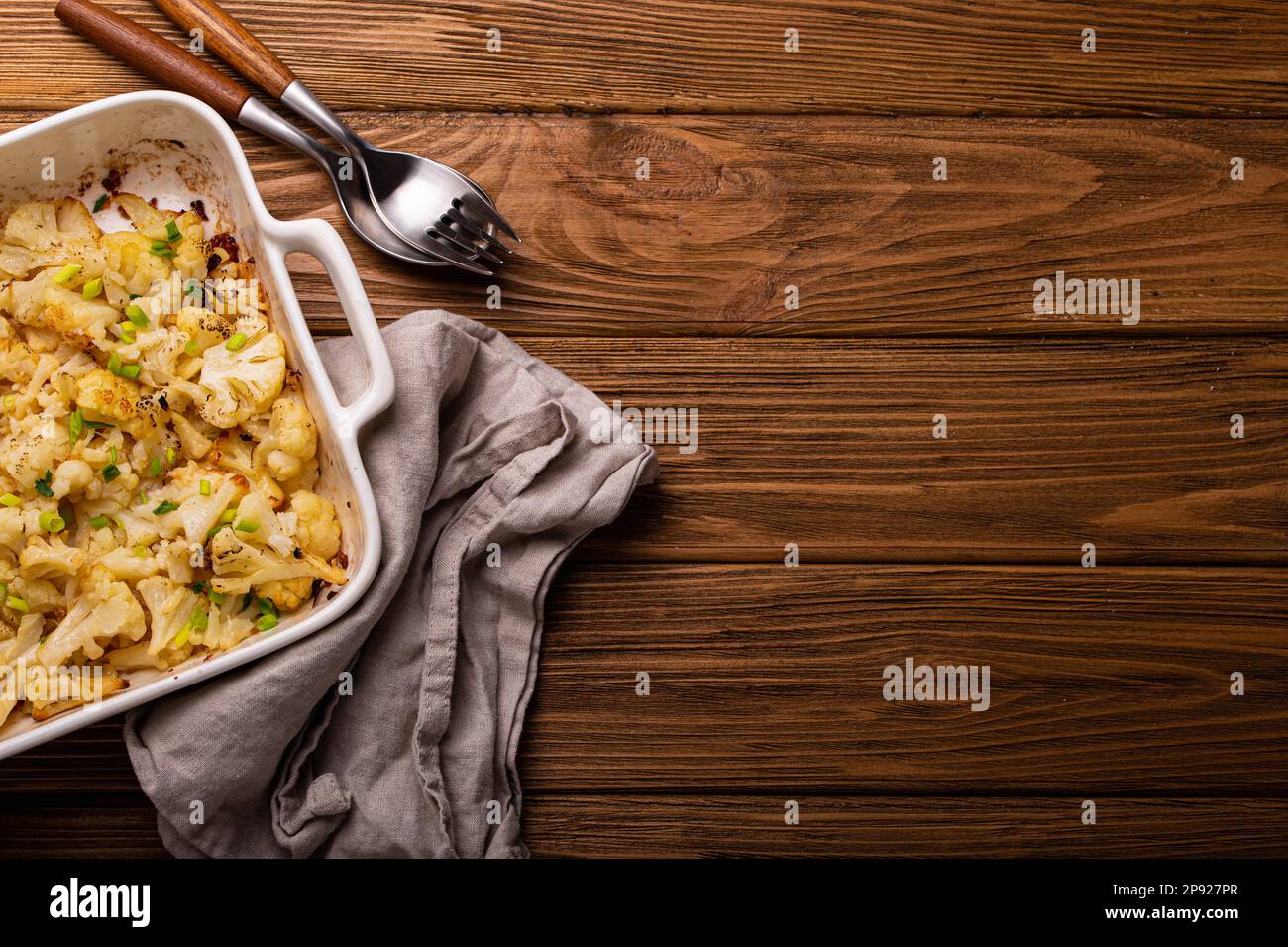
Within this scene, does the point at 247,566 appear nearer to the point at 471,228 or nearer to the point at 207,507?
the point at 207,507

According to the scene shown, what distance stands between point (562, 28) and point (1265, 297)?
104 centimetres

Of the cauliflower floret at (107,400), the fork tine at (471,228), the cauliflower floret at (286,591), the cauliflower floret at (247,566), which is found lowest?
the cauliflower floret at (286,591)

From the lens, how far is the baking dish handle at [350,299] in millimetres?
1029

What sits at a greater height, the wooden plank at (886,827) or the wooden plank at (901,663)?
the wooden plank at (901,663)

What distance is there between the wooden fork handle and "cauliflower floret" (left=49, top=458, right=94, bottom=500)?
0.54 m

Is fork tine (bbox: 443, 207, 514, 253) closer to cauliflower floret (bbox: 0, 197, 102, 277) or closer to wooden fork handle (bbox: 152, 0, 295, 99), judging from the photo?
wooden fork handle (bbox: 152, 0, 295, 99)

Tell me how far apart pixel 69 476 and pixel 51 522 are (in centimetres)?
5

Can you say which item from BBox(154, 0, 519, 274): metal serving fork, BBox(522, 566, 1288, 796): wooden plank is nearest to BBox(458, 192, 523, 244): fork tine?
BBox(154, 0, 519, 274): metal serving fork

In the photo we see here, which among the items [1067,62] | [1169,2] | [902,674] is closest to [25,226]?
[902,674]

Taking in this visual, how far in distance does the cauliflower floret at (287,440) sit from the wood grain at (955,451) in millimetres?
325

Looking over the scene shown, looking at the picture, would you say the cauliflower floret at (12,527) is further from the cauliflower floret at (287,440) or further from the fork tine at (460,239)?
the fork tine at (460,239)

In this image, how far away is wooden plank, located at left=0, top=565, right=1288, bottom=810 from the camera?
1.24 m

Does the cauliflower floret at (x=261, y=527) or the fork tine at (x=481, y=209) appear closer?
the cauliflower floret at (x=261, y=527)

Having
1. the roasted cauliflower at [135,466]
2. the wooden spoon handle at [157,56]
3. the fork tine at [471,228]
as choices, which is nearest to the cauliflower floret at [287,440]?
the roasted cauliflower at [135,466]
